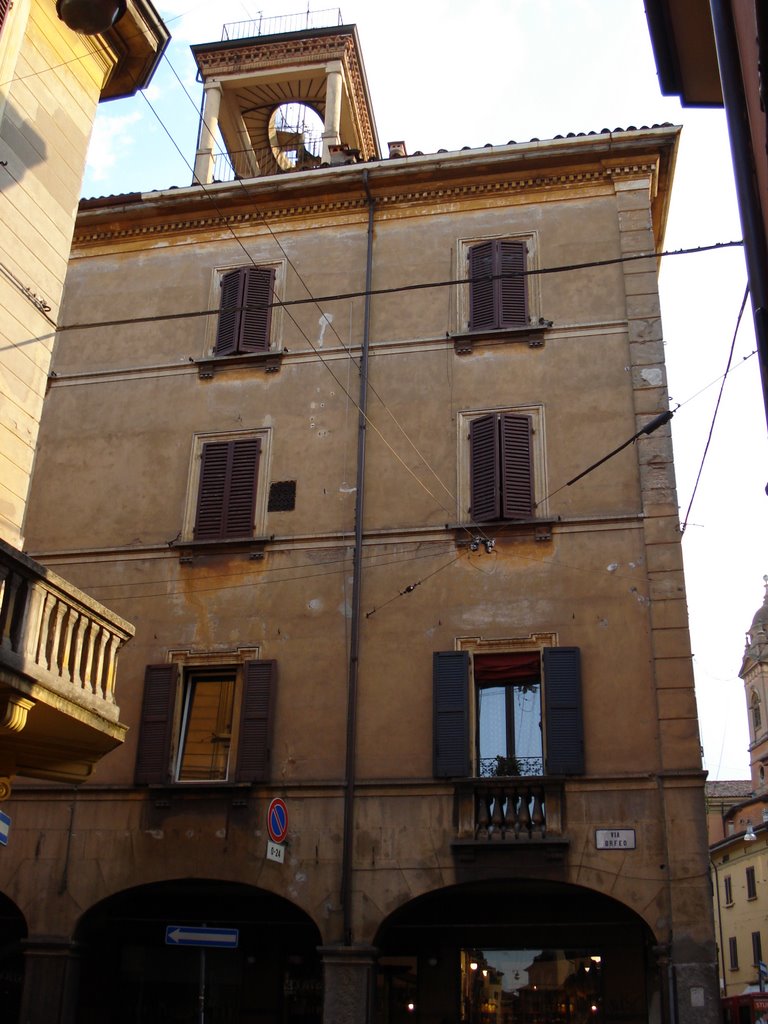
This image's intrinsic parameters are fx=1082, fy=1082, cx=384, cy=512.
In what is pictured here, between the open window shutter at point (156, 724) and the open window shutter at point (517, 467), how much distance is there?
5.69m

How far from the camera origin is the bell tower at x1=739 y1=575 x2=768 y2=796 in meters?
71.9

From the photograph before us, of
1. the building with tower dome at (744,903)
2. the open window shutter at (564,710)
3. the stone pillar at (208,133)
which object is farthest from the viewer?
the building with tower dome at (744,903)

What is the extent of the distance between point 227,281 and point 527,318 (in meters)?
5.51

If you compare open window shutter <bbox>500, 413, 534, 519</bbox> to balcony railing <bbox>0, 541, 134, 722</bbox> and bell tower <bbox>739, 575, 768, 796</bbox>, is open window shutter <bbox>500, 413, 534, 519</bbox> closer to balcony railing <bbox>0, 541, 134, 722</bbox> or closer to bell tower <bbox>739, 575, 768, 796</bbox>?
balcony railing <bbox>0, 541, 134, 722</bbox>

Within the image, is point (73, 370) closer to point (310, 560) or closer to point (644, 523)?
point (310, 560)

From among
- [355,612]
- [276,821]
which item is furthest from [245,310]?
[276,821]

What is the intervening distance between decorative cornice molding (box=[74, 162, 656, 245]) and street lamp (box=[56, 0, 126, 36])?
9.77 metres

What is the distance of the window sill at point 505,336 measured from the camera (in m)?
17.5

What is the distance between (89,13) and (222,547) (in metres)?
8.91

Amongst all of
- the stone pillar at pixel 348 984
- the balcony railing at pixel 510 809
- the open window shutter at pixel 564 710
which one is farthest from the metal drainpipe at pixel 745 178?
the stone pillar at pixel 348 984

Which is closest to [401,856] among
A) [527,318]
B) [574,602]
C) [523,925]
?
[523,925]

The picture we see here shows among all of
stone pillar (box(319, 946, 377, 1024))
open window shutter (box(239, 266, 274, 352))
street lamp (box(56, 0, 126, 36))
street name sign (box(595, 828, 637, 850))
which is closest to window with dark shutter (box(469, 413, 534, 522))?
open window shutter (box(239, 266, 274, 352))

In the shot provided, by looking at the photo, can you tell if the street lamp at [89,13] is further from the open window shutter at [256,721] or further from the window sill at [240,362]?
the open window shutter at [256,721]

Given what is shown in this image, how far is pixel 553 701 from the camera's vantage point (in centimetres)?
1497
